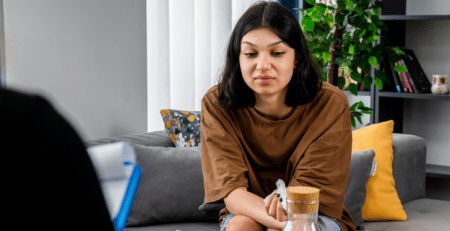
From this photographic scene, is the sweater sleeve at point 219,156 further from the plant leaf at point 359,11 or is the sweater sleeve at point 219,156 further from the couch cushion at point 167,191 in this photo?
the plant leaf at point 359,11

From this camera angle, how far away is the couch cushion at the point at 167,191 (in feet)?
5.56

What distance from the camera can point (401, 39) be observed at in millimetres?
2816

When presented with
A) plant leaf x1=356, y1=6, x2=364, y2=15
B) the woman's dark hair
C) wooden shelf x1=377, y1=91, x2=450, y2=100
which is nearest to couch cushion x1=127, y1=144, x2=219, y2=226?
the woman's dark hair

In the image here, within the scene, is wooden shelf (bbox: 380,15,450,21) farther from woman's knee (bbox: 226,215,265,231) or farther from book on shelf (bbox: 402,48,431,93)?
woman's knee (bbox: 226,215,265,231)

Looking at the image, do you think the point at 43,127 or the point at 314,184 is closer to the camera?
the point at 43,127

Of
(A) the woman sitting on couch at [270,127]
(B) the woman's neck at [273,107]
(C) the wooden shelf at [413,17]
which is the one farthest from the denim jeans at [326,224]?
(C) the wooden shelf at [413,17]

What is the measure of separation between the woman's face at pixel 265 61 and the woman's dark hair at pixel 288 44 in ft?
0.08

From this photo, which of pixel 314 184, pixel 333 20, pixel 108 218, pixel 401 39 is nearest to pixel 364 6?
pixel 333 20

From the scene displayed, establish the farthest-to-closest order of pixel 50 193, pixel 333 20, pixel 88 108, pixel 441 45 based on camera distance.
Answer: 1. pixel 441 45
2. pixel 333 20
3. pixel 88 108
4. pixel 50 193

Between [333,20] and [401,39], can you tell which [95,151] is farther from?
[401,39]

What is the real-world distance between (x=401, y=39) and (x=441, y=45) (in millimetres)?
230

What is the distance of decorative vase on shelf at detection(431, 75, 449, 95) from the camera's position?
252 cm

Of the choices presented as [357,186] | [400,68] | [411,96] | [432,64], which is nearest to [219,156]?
[357,186]

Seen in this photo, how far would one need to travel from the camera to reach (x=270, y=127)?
1381 mm
